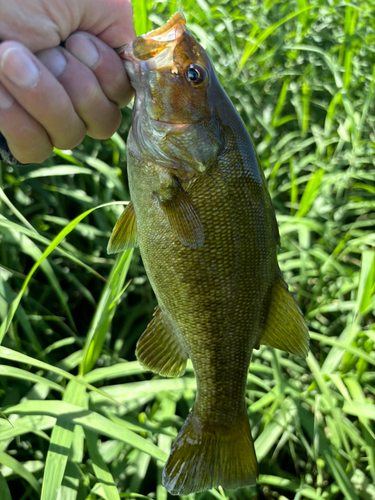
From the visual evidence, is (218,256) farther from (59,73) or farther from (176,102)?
(59,73)

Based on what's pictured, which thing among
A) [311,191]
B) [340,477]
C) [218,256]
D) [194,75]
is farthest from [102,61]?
[340,477]

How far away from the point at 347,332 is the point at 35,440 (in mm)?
1557

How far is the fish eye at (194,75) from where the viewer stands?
126 cm

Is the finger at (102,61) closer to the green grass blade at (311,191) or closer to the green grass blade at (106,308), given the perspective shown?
the green grass blade at (106,308)

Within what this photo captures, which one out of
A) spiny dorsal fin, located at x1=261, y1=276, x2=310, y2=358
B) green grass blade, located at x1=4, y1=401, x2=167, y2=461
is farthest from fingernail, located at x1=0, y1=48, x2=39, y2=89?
green grass blade, located at x1=4, y1=401, x2=167, y2=461

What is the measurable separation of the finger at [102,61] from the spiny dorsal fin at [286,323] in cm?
80

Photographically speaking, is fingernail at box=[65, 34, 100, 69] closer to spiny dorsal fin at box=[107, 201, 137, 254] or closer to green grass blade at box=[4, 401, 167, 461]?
spiny dorsal fin at box=[107, 201, 137, 254]

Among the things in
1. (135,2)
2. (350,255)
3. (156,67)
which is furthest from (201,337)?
(350,255)

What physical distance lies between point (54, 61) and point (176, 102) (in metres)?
0.39

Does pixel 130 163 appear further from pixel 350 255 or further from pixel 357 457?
pixel 350 255

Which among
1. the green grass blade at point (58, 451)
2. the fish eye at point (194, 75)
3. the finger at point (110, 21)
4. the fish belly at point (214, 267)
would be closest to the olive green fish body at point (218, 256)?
the fish belly at point (214, 267)

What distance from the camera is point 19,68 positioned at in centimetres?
115

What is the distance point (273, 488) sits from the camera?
2.21 m

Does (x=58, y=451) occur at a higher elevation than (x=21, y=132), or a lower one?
lower
